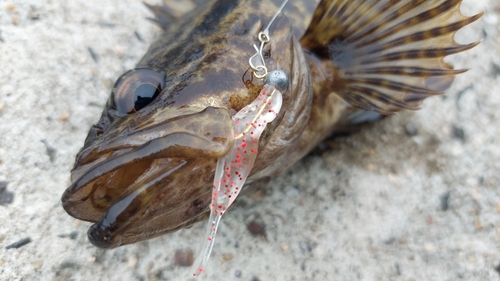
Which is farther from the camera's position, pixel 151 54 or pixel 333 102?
pixel 333 102

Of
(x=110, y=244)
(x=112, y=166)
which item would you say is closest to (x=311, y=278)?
(x=110, y=244)

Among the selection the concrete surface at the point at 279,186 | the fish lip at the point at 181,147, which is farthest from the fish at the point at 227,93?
the concrete surface at the point at 279,186

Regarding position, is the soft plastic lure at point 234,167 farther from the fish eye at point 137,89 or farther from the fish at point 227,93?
the fish eye at point 137,89

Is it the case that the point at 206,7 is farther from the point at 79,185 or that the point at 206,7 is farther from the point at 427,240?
the point at 427,240

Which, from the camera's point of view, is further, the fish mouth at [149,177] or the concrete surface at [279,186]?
the concrete surface at [279,186]

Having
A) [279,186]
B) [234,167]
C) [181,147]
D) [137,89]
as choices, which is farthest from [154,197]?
[279,186]

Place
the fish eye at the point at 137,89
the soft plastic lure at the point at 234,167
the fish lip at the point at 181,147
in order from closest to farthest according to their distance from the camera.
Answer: the fish lip at the point at 181,147 → the soft plastic lure at the point at 234,167 → the fish eye at the point at 137,89

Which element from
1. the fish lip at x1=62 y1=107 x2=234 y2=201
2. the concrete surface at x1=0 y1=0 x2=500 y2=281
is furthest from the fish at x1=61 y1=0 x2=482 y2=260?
the concrete surface at x1=0 y1=0 x2=500 y2=281
